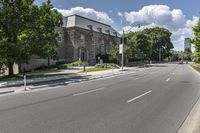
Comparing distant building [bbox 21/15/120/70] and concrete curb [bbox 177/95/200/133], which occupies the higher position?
distant building [bbox 21/15/120/70]

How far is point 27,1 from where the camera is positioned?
27812mm

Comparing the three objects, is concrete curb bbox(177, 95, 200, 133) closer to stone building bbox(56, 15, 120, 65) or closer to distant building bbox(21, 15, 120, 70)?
distant building bbox(21, 15, 120, 70)

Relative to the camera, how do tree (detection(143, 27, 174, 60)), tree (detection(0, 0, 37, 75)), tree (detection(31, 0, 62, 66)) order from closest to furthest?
tree (detection(0, 0, 37, 75)), tree (detection(31, 0, 62, 66)), tree (detection(143, 27, 174, 60))

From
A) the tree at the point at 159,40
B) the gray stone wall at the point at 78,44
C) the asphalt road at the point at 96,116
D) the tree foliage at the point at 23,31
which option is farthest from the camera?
the tree at the point at 159,40

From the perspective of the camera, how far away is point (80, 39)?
6581cm

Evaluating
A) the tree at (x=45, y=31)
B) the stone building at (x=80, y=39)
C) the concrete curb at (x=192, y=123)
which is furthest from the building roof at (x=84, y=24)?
the concrete curb at (x=192, y=123)

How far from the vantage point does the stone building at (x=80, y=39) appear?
6406 cm

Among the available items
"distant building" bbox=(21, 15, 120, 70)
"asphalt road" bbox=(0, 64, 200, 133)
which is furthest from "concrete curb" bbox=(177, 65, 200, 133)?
"distant building" bbox=(21, 15, 120, 70)

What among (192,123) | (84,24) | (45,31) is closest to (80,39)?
(84,24)

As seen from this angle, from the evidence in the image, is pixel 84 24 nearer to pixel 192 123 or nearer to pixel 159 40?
pixel 159 40

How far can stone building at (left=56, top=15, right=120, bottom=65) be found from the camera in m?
64.1

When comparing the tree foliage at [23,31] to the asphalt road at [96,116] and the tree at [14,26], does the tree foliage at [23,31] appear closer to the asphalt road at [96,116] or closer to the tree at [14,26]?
the tree at [14,26]

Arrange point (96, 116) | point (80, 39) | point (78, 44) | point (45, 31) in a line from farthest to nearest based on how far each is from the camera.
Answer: point (80, 39) → point (78, 44) → point (45, 31) → point (96, 116)

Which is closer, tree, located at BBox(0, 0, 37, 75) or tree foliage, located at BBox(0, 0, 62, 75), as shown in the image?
tree, located at BBox(0, 0, 37, 75)
